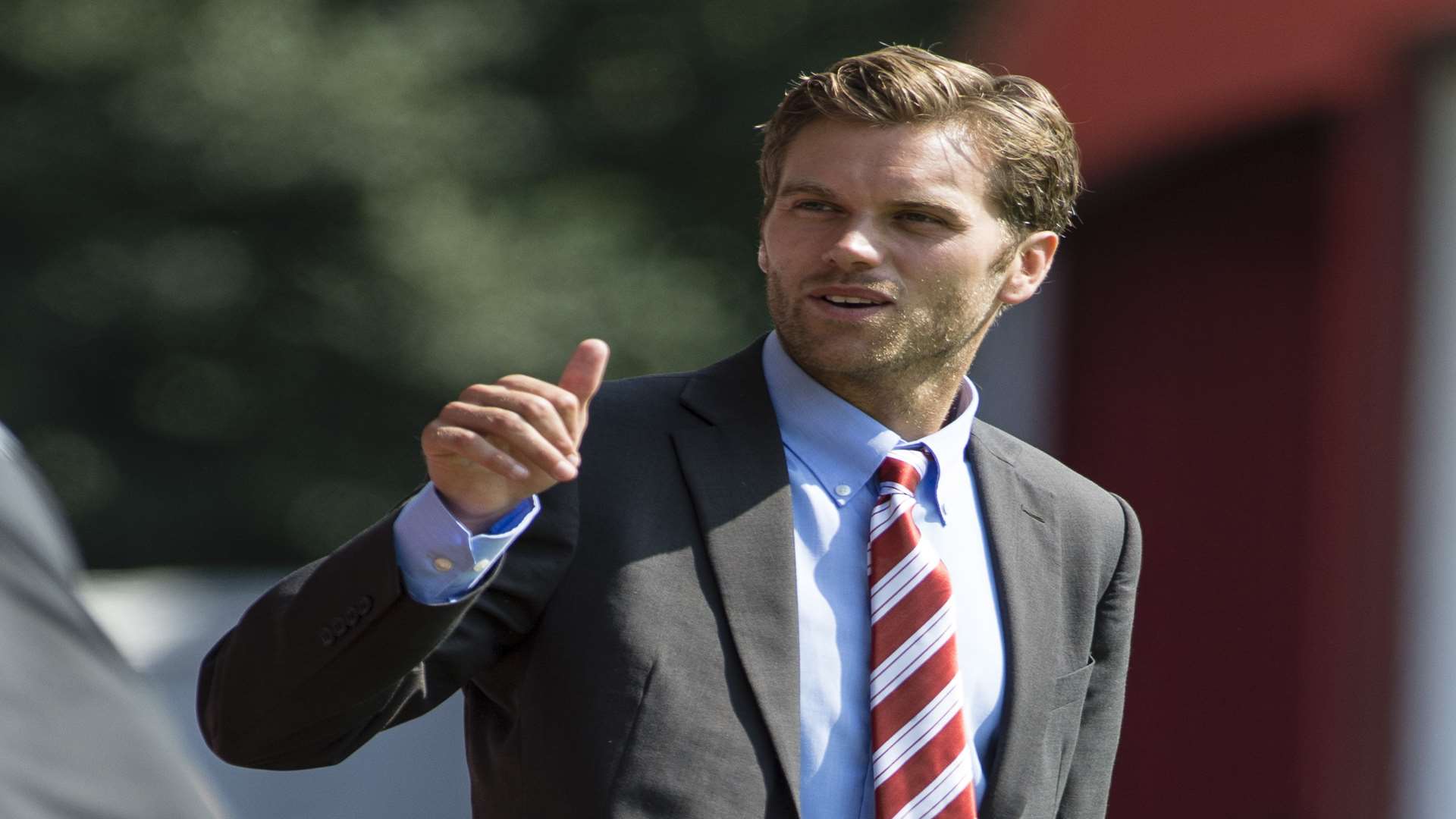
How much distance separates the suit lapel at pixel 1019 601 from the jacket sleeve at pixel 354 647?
61 centimetres

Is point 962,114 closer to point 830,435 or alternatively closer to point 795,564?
point 830,435

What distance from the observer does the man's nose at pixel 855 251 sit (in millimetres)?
2494

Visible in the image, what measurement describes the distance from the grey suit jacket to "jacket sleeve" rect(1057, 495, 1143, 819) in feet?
0.31

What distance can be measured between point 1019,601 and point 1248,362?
497 cm

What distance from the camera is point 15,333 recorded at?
31.7 ft

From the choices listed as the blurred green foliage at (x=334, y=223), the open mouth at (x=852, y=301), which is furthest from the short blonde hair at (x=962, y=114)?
the blurred green foliage at (x=334, y=223)

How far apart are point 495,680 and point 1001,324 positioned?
6.87m

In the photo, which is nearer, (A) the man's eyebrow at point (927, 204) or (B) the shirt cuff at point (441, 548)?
(B) the shirt cuff at point (441, 548)

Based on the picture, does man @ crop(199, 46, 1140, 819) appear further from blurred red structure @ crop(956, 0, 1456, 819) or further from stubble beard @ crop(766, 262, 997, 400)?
blurred red structure @ crop(956, 0, 1456, 819)

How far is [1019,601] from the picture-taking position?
2.53m

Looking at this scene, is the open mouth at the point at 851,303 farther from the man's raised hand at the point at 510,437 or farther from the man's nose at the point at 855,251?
the man's raised hand at the point at 510,437

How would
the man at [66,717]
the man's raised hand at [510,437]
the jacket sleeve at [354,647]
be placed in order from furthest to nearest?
1. the jacket sleeve at [354,647]
2. the man's raised hand at [510,437]
3. the man at [66,717]

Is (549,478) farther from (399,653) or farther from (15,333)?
(15,333)

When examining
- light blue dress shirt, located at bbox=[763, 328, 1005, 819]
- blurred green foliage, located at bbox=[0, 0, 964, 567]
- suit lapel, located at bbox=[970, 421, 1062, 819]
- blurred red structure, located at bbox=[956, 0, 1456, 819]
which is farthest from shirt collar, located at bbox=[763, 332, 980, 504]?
blurred green foliage, located at bbox=[0, 0, 964, 567]
